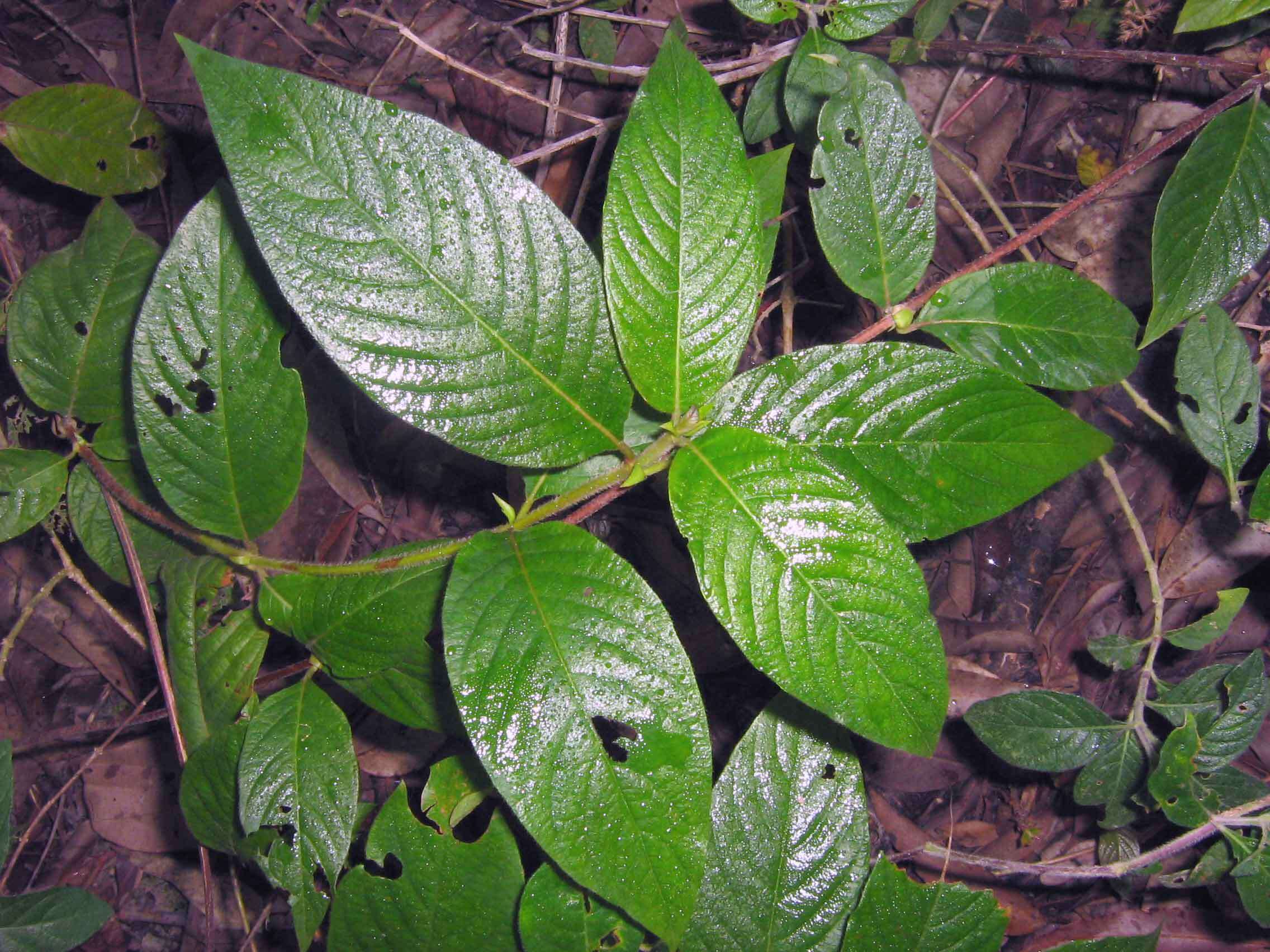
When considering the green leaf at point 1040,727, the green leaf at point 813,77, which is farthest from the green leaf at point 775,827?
the green leaf at point 813,77

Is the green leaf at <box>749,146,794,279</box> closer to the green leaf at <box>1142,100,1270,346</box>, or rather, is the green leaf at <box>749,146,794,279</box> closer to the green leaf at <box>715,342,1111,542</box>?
the green leaf at <box>715,342,1111,542</box>

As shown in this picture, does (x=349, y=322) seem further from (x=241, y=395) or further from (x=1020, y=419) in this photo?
(x=1020, y=419)

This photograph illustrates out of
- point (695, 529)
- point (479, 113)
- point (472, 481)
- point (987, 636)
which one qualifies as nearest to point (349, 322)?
point (695, 529)

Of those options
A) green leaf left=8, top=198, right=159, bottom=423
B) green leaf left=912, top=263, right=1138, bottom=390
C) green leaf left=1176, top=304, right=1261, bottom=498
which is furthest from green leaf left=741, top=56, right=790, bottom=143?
green leaf left=8, top=198, right=159, bottom=423

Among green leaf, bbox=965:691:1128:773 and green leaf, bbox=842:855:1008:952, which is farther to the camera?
green leaf, bbox=965:691:1128:773

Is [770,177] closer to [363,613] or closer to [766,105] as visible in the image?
[766,105]
